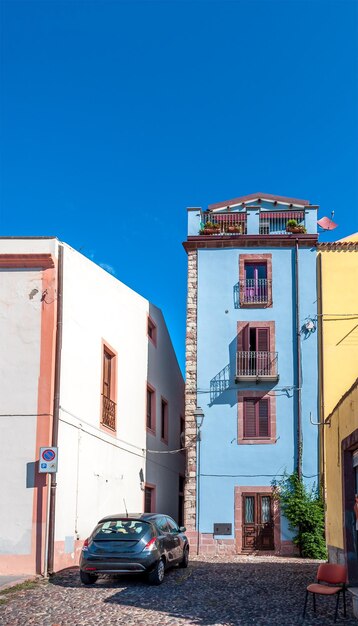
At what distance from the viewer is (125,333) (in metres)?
23.3

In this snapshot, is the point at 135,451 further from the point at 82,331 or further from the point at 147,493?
the point at 82,331

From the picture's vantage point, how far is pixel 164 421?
94.5ft

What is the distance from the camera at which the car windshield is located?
14.1 m

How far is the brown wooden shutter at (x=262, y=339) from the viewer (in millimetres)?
25672

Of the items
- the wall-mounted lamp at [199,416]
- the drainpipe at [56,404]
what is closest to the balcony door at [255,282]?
the wall-mounted lamp at [199,416]

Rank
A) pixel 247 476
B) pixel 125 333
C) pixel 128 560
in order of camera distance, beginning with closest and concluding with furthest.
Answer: pixel 128 560
pixel 125 333
pixel 247 476

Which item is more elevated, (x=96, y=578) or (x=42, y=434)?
(x=42, y=434)

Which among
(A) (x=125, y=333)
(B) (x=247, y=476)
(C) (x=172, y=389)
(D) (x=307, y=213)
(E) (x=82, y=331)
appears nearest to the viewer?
(E) (x=82, y=331)

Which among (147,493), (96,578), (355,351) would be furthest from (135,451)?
(96,578)

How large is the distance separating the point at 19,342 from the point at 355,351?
12602 mm

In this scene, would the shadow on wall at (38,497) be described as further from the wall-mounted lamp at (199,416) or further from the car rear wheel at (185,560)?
the wall-mounted lamp at (199,416)

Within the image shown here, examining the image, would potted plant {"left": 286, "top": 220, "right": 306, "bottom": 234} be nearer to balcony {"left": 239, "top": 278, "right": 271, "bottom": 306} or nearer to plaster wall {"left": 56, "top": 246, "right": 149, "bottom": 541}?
balcony {"left": 239, "top": 278, "right": 271, "bottom": 306}

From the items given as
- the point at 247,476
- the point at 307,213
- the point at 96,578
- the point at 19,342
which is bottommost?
the point at 96,578

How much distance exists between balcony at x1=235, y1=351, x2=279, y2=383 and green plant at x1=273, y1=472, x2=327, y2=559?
3286 mm
